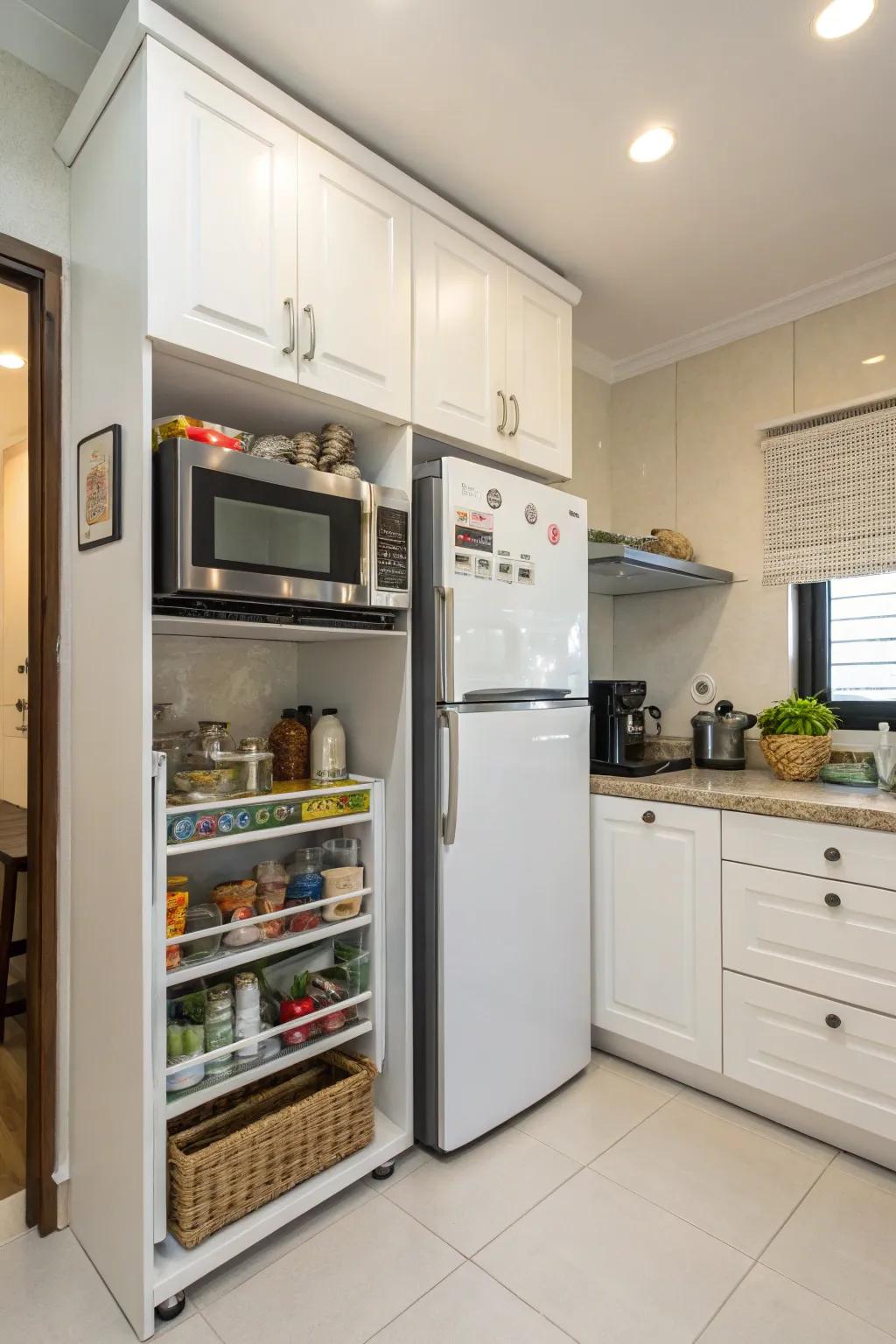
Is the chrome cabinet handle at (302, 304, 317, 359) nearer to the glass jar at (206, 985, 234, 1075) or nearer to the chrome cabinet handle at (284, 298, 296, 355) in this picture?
the chrome cabinet handle at (284, 298, 296, 355)

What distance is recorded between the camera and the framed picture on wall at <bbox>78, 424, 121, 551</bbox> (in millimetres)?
1445

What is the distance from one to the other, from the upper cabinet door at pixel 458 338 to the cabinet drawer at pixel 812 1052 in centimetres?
170

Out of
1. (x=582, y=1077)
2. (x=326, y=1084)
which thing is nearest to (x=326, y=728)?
(x=326, y=1084)

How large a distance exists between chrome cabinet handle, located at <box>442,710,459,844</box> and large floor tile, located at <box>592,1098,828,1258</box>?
918 millimetres

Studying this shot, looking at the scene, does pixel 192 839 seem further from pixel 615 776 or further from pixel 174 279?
pixel 615 776

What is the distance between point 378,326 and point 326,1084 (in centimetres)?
190

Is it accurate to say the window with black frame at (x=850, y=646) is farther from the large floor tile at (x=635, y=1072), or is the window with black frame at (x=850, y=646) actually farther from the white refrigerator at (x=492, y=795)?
the large floor tile at (x=635, y=1072)

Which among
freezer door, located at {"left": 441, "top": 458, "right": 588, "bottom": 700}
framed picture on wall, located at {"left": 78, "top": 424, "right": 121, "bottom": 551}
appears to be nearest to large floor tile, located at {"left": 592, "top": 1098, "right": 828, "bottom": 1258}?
freezer door, located at {"left": 441, "top": 458, "right": 588, "bottom": 700}

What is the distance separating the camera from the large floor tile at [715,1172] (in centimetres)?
163

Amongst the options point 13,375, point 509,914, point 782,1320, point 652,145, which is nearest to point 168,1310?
point 509,914

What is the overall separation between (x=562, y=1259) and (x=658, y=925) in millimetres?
904

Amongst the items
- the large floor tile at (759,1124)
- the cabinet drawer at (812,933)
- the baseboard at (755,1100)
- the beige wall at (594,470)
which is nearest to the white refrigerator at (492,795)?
the baseboard at (755,1100)

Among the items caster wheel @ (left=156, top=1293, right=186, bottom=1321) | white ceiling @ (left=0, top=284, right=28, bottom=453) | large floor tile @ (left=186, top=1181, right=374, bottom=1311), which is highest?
white ceiling @ (left=0, top=284, right=28, bottom=453)

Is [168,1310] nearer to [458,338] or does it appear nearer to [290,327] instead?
[290,327]
